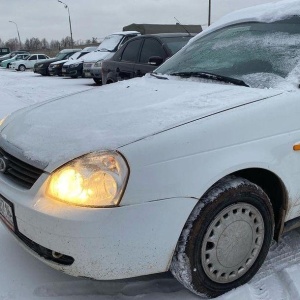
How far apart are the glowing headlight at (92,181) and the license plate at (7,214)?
1.14 ft

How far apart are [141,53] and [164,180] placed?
6388 mm

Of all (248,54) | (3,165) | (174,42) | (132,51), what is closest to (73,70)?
(132,51)

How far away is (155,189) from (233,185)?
47 centimetres

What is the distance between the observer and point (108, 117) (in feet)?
7.84

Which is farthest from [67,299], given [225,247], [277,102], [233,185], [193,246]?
[277,102]

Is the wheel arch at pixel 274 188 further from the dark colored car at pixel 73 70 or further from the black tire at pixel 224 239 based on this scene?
the dark colored car at pixel 73 70

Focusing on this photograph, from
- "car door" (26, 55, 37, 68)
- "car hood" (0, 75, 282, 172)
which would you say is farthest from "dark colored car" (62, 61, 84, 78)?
"car hood" (0, 75, 282, 172)

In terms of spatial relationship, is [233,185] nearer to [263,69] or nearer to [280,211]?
[280,211]

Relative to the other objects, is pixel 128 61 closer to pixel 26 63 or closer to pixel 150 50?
pixel 150 50

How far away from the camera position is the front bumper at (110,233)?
191 centimetres

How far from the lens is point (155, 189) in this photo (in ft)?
6.37

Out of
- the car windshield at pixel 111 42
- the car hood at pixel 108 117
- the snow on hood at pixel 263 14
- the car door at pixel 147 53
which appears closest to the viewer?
the car hood at pixel 108 117

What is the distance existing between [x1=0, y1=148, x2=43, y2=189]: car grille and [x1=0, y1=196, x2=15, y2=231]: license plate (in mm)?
136

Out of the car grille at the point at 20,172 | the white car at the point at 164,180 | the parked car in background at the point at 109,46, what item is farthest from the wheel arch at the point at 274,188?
the parked car in background at the point at 109,46
